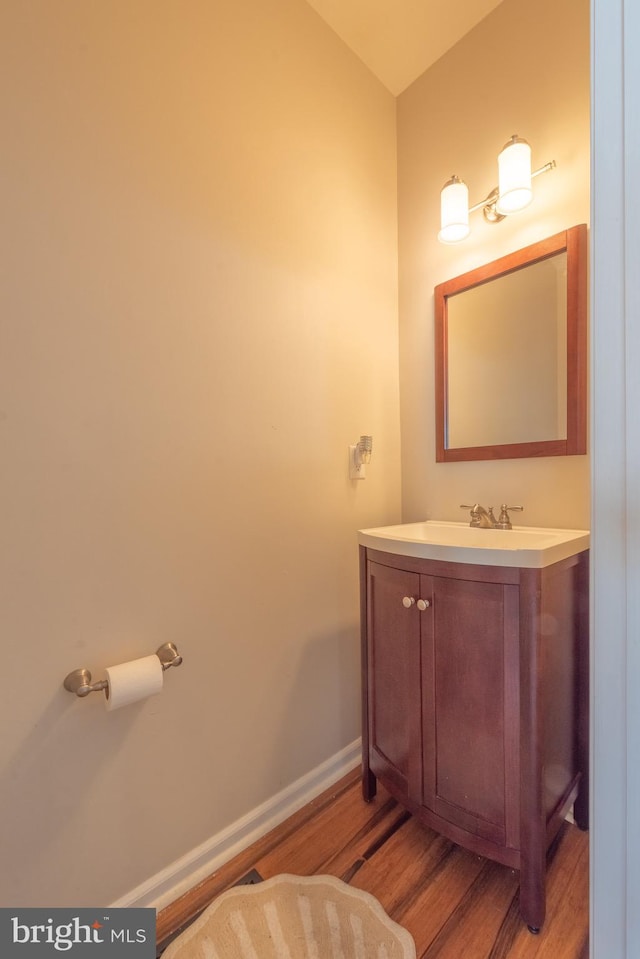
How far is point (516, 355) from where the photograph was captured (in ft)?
4.70

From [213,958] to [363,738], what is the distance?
0.63 meters

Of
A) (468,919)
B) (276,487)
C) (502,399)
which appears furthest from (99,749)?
(502,399)

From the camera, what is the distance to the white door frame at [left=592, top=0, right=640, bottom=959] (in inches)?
18.5

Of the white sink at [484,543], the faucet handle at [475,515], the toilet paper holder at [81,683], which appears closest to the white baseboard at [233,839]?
the toilet paper holder at [81,683]

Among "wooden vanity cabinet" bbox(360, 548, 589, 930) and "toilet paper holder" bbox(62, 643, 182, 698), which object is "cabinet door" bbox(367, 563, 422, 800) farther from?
"toilet paper holder" bbox(62, 643, 182, 698)

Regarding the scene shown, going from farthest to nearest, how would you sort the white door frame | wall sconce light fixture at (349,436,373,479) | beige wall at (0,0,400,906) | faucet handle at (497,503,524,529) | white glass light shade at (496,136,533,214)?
wall sconce light fixture at (349,436,373,479), faucet handle at (497,503,524,529), white glass light shade at (496,136,533,214), beige wall at (0,0,400,906), the white door frame

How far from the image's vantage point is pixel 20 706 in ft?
2.85

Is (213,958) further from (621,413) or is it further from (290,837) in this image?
(621,413)

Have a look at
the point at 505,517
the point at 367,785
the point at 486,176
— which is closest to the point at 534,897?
the point at 367,785

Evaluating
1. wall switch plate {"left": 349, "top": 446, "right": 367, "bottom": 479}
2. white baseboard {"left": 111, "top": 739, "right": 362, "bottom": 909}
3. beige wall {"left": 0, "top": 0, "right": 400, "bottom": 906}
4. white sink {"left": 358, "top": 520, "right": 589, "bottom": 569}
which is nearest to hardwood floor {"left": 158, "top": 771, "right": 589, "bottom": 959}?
white baseboard {"left": 111, "top": 739, "right": 362, "bottom": 909}

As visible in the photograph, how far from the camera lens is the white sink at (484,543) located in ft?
3.20

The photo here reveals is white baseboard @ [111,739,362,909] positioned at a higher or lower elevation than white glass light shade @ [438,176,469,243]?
lower

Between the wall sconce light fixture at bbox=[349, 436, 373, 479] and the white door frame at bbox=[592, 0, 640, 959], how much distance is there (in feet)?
3.51

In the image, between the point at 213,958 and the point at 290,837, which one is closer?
the point at 213,958
